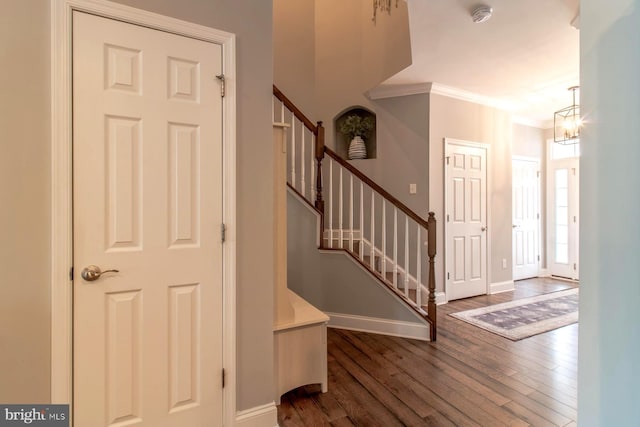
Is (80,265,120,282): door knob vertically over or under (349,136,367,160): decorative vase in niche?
under

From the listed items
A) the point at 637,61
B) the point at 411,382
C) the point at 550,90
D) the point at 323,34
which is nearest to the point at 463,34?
the point at 550,90

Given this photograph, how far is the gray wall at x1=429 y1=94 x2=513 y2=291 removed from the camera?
12.8ft

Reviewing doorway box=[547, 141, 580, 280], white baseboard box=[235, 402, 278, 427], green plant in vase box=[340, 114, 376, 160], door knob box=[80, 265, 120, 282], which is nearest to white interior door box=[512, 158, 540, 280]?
doorway box=[547, 141, 580, 280]

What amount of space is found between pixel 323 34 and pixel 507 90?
2.71m

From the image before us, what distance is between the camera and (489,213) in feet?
Answer: 14.4

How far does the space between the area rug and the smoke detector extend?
2895 millimetres

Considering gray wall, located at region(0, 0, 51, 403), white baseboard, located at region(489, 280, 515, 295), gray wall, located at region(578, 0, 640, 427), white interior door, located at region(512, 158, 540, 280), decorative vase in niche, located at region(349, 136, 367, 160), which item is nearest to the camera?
gray wall, located at region(578, 0, 640, 427)

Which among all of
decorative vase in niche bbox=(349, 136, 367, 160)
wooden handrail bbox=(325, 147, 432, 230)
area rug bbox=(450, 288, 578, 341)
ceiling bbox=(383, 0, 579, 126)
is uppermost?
ceiling bbox=(383, 0, 579, 126)

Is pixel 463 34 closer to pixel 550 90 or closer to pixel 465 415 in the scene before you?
pixel 550 90

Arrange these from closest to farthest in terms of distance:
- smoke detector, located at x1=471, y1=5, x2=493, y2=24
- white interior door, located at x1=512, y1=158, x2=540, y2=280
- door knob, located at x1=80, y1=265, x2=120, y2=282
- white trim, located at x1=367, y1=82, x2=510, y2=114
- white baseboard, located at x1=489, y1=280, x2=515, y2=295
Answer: door knob, located at x1=80, y1=265, x2=120, y2=282 < smoke detector, located at x1=471, y1=5, x2=493, y2=24 < white trim, located at x1=367, y1=82, x2=510, y2=114 < white baseboard, located at x1=489, y1=280, x2=515, y2=295 < white interior door, located at x1=512, y1=158, x2=540, y2=280

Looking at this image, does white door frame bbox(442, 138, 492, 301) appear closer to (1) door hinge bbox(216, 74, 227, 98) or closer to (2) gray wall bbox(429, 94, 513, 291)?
(2) gray wall bbox(429, 94, 513, 291)

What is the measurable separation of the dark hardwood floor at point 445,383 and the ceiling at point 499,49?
2821 millimetres

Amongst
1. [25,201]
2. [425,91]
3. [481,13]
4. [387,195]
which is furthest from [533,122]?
[25,201]

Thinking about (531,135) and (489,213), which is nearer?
(489,213)
